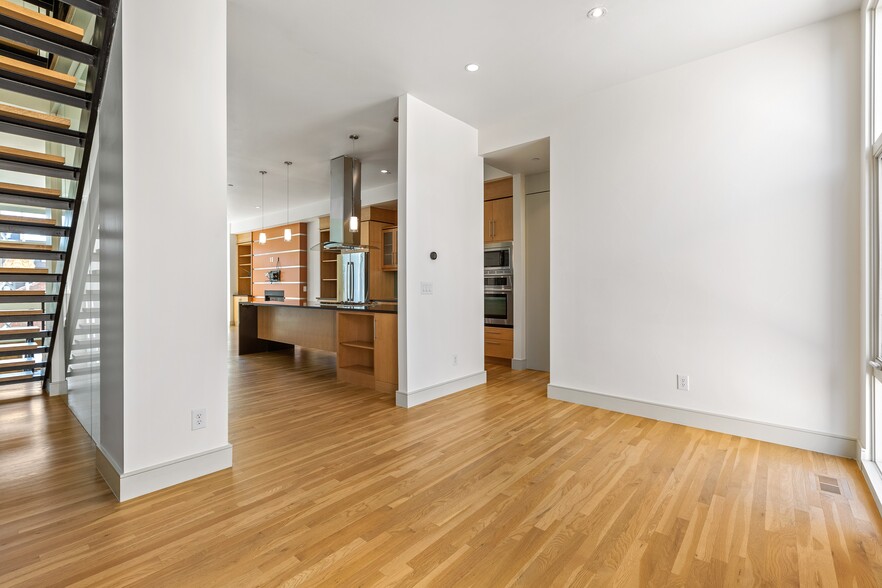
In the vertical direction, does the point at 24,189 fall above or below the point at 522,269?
above

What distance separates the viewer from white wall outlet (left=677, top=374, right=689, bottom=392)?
328 centimetres

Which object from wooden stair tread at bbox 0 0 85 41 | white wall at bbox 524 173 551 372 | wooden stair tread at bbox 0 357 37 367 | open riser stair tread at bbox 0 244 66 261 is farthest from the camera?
white wall at bbox 524 173 551 372

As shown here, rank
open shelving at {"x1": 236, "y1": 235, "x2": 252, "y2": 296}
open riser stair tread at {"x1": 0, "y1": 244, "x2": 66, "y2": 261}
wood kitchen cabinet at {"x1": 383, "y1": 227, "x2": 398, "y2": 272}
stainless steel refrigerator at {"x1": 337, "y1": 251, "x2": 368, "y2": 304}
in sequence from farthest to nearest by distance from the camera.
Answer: open shelving at {"x1": 236, "y1": 235, "x2": 252, "y2": 296} → stainless steel refrigerator at {"x1": 337, "y1": 251, "x2": 368, "y2": 304} → wood kitchen cabinet at {"x1": 383, "y1": 227, "x2": 398, "y2": 272} → open riser stair tread at {"x1": 0, "y1": 244, "x2": 66, "y2": 261}

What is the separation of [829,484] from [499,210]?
14.6 feet

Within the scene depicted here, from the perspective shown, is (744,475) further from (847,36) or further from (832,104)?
(847,36)

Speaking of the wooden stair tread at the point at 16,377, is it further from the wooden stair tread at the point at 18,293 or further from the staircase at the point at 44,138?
the wooden stair tread at the point at 18,293

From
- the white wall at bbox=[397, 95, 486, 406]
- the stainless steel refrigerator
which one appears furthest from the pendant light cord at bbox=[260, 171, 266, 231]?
the white wall at bbox=[397, 95, 486, 406]

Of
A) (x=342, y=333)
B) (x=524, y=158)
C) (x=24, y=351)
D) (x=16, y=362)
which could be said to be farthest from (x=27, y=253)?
(x=524, y=158)

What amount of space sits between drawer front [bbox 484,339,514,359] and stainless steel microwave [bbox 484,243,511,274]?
1.02 meters

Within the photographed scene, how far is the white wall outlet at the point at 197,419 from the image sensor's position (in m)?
2.29

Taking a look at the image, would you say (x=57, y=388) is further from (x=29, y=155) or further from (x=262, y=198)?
(x=262, y=198)

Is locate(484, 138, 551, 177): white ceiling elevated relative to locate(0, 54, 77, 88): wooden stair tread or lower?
elevated

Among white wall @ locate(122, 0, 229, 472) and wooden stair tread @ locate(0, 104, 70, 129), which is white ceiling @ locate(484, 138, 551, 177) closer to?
white wall @ locate(122, 0, 229, 472)

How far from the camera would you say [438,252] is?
4191 mm
